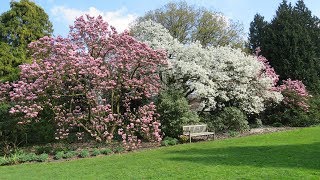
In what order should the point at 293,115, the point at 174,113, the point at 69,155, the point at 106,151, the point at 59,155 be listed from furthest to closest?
the point at 293,115 → the point at 174,113 → the point at 106,151 → the point at 69,155 → the point at 59,155

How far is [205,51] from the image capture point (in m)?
16.7

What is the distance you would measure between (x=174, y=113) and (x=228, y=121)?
10.6 feet

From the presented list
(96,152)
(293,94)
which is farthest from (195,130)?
(293,94)

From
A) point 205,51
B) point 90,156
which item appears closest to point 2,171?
point 90,156

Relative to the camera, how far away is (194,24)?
27.1 meters

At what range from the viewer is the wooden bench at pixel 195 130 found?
14.8 metres

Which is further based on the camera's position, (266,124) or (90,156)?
(266,124)

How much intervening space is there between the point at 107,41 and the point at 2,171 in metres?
6.05

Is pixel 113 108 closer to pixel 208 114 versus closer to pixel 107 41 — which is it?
pixel 107 41

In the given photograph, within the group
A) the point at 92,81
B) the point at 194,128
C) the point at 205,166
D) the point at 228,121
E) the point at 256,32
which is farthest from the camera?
the point at 256,32

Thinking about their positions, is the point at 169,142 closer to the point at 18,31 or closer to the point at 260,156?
the point at 260,156

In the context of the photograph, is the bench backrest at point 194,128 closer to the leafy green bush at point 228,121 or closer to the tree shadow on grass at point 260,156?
the leafy green bush at point 228,121

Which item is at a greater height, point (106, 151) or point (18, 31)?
point (18, 31)

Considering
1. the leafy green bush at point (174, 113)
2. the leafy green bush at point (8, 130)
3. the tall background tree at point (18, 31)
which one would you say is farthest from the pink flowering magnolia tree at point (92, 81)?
the tall background tree at point (18, 31)
